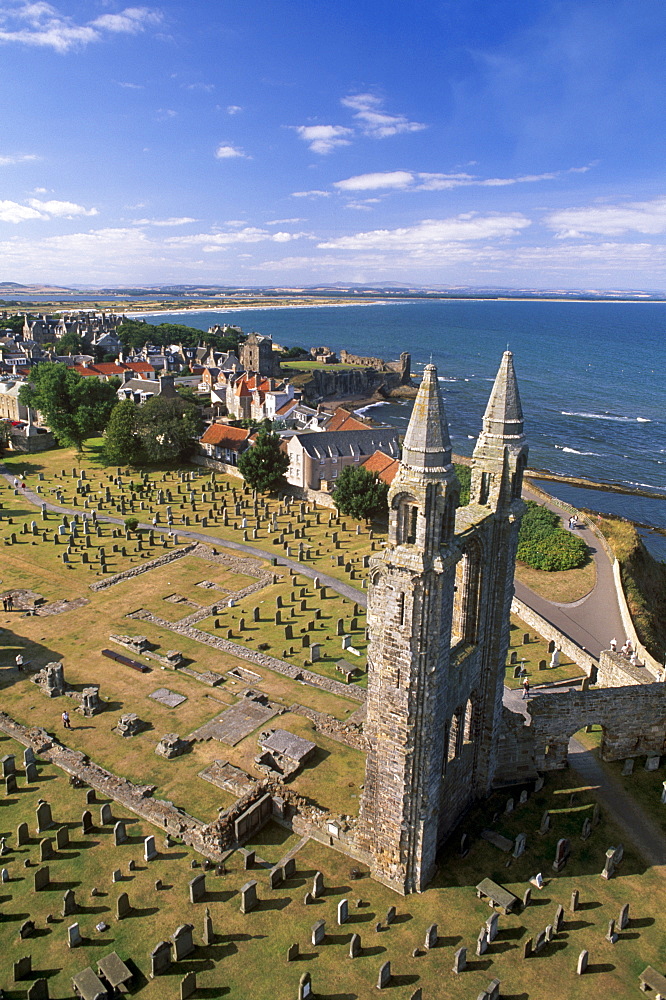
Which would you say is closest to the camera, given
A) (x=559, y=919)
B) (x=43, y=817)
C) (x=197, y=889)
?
(x=559, y=919)

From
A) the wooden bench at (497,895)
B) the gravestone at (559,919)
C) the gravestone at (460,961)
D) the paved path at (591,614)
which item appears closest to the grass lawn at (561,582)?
the paved path at (591,614)

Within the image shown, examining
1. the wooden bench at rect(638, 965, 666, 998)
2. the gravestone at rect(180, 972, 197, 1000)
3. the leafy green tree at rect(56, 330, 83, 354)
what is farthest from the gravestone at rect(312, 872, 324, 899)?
the leafy green tree at rect(56, 330, 83, 354)

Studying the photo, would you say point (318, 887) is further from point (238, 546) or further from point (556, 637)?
point (238, 546)

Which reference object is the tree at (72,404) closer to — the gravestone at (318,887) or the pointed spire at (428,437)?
the gravestone at (318,887)

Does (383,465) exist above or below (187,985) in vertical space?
above

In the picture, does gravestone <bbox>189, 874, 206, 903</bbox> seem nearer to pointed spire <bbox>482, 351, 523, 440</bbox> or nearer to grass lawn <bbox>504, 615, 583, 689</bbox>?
pointed spire <bbox>482, 351, 523, 440</bbox>

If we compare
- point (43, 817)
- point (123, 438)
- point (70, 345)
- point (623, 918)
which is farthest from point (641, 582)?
point (70, 345)
